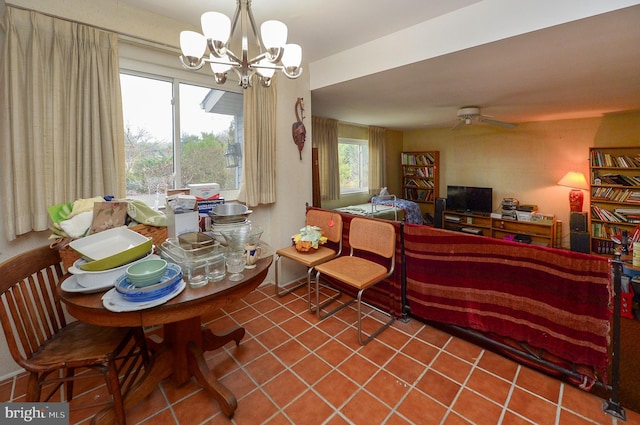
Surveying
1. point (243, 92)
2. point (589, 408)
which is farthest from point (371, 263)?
point (243, 92)

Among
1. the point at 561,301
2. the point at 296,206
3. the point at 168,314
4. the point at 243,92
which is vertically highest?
the point at 243,92

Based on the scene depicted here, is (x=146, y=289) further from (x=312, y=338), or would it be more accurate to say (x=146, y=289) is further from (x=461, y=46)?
(x=461, y=46)

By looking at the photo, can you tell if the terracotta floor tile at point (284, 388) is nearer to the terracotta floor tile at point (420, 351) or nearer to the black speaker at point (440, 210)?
the terracotta floor tile at point (420, 351)

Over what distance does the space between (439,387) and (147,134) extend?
263 centimetres

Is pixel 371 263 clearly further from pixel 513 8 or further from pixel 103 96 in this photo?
pixel 103 96

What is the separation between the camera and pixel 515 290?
167 centimetres

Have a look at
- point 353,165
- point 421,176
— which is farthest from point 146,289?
point 421,176

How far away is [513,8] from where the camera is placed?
1.67 m

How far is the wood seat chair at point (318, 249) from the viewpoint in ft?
7.76

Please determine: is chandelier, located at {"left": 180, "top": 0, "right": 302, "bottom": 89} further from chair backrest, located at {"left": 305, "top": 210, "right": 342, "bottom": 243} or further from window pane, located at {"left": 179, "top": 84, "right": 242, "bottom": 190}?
chair backrest, located at {"left": 305, "top": 210, "right": 342, "bottom": 243}

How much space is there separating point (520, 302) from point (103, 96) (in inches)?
115

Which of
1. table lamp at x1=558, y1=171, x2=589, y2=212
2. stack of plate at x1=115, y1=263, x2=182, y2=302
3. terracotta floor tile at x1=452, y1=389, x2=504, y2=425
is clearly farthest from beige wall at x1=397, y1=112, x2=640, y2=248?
stack of plate at x1=115, y1=263, x2=182, y2=302

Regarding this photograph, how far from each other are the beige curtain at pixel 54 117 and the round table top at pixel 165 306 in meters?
0.87

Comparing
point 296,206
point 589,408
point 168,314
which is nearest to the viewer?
point 168,314
